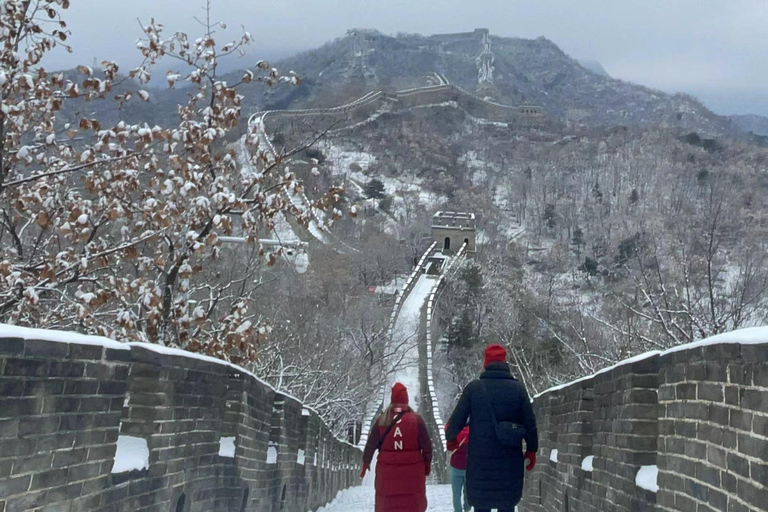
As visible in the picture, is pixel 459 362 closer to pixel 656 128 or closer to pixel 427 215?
pixel 427 215

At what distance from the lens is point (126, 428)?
17.1 feet

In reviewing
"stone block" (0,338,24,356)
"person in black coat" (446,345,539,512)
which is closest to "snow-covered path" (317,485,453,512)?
"person in black coat" (446,345,539,512)

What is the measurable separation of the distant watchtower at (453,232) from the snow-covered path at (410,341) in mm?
20065

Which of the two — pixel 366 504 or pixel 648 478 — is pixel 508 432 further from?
pixel 366 504

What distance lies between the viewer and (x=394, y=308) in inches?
1849

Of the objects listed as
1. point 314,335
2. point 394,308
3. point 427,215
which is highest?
point 427,215

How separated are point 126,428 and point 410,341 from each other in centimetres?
3836

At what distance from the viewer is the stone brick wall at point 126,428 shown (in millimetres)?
3619

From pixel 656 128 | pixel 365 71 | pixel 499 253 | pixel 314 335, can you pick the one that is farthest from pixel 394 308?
pixel 365 71

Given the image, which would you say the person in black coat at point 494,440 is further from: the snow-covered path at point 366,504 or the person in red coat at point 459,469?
the snow-covered path at point 366,504

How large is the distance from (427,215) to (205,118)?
83.3m

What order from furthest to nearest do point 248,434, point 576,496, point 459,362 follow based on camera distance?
point 459,362 < point 248,434 < point 576,496

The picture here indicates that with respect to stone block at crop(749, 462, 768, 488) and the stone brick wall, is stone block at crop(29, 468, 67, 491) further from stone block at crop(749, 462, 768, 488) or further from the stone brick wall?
stone block at crop(749, 462, 768, 488)

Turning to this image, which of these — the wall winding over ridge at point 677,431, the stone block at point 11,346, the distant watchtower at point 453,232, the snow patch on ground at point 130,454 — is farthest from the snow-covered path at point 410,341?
the stone block at point 11,346
